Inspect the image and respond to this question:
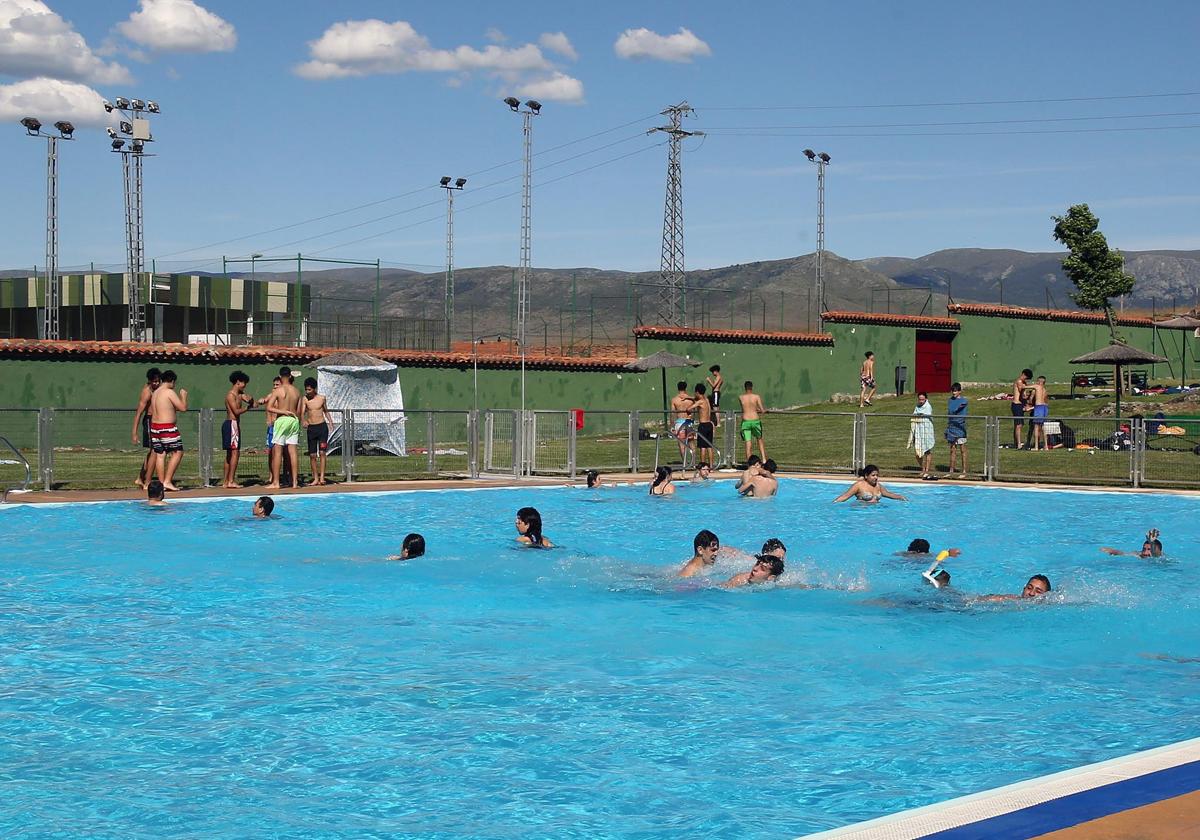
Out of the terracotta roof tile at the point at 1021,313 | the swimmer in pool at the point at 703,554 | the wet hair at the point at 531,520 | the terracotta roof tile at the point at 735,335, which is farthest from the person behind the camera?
the terracotta roof tile at the point at 1021,313

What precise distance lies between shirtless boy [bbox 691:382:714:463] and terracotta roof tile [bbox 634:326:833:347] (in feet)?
43.4

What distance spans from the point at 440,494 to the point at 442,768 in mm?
12506

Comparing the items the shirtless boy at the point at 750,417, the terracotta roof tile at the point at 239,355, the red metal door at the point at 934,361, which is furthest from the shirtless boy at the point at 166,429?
the red metal door at the point at 934,361

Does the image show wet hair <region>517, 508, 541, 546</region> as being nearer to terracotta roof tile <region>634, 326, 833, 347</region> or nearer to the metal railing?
the metal railing

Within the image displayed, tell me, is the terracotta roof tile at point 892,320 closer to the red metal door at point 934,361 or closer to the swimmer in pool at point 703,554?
the red metal door at point 934,361

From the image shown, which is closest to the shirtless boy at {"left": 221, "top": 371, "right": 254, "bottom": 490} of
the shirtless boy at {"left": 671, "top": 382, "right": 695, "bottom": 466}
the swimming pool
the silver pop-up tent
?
the swimming pool

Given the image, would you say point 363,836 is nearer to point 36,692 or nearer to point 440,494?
point 36,692

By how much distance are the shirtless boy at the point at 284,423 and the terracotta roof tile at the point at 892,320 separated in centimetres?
2463

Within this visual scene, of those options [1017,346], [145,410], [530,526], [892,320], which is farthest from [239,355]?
[1017,346]

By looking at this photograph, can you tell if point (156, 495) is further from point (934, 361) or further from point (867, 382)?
point (934, 361)

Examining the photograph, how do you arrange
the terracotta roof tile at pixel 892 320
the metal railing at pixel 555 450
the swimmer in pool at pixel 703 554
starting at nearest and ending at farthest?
the swimmer in pool at pixel 703 554
the metal railing at pixel 555 450
the terracotta roof tile at pixel 892 320

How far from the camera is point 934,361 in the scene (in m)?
42.8

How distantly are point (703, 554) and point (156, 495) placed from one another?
8364mm

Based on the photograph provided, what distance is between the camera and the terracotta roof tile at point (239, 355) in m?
28.3
